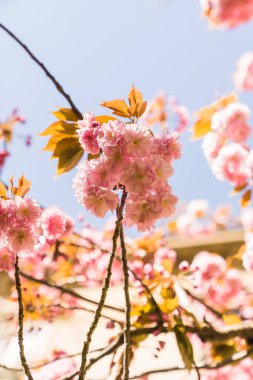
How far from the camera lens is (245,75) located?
326 cm

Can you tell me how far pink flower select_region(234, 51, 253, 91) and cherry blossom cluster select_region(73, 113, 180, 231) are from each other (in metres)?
2.33

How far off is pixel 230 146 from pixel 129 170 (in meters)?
1.56

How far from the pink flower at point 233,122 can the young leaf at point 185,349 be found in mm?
1214

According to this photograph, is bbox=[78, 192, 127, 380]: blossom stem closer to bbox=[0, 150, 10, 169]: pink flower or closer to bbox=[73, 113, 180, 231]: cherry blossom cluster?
bbox=[73, 113, 180, 231]: cherry blossom cluster

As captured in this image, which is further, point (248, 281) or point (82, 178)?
point (248, 281)

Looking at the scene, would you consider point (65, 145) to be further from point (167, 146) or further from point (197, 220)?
point (197, 220)

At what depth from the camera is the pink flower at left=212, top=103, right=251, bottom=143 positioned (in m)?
2.31

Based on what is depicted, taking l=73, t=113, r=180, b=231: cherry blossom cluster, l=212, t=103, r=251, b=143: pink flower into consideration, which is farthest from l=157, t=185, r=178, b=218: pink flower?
l=212, t=103, r=251, b=143: pink flower

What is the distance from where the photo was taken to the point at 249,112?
2.71 metres

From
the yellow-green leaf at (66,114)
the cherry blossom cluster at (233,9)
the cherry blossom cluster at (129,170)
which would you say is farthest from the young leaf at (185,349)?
the cherry blossom cluster at (233,9)

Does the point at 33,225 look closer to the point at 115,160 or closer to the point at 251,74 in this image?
the point at 115,160

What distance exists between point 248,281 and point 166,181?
4668mm

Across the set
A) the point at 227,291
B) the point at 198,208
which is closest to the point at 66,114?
the point at 227,291

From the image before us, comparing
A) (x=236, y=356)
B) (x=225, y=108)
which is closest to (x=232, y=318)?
(x=236, y=356)
